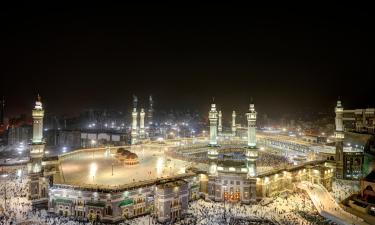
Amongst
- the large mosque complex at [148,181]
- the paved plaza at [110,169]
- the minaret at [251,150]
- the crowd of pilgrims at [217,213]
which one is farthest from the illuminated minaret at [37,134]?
the minaret at [251,150]

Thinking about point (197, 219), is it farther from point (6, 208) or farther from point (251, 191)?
point (6, 208)

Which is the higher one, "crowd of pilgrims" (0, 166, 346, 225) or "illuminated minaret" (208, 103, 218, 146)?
"illuminated minaret" (208, 103, 218, 146)

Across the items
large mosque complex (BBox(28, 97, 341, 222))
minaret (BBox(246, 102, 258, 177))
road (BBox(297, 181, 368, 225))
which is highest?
minaret (BBox(246, 102, 258, 177))

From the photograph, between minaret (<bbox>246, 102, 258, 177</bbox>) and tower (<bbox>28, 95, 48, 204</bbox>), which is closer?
tower (<bbox>28, 95, 48, 204</bbox>)

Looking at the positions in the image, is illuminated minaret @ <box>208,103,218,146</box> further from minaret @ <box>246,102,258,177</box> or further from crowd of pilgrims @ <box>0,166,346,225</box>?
crowd of pilgrims @ <box>0,166,346,225</box>

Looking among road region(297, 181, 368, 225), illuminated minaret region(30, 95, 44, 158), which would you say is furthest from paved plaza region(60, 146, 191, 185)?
road region(297, 181, 368, 225)

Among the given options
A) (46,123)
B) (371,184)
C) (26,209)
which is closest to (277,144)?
(371,184)

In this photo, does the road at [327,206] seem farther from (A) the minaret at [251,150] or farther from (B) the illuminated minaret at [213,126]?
(B) the illuminated minaret at [213,126]

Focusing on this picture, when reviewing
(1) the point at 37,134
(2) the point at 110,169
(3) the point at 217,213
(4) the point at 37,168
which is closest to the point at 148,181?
(3) the point at 217,213
